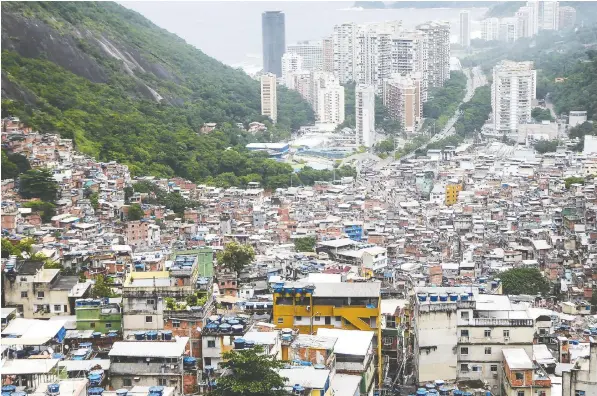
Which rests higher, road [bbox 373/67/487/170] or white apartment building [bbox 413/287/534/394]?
road [bbox 373/67/487/170]

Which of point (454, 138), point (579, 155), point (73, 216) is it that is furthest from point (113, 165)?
point (454, 138)

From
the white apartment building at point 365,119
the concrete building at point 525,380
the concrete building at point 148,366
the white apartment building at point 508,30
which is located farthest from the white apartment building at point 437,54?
the concrete building at point 148,366

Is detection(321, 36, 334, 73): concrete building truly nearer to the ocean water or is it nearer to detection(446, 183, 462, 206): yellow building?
the ocean water

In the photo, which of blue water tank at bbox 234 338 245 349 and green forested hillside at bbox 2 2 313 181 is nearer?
blue water tank at bbox 234 338 245 349

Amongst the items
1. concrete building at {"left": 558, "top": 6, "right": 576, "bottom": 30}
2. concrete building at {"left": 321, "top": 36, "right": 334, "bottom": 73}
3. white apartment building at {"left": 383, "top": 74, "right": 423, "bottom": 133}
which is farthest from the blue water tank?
concrete building at {"left": 558, "top": 6, "right": 576, "bottom": 30}

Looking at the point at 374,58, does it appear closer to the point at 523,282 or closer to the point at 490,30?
the point at 490,30

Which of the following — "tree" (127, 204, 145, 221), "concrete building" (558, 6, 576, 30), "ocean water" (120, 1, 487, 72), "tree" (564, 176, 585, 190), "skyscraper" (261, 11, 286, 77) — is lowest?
"tree" (127, 204, 145, 221)

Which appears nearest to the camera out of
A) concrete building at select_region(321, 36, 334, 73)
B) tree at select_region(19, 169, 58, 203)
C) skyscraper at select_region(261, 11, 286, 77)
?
tree at select_region(19, 169, 58, 203)

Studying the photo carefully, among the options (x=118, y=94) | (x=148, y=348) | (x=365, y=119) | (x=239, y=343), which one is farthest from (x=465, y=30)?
(x=148, y=348)
